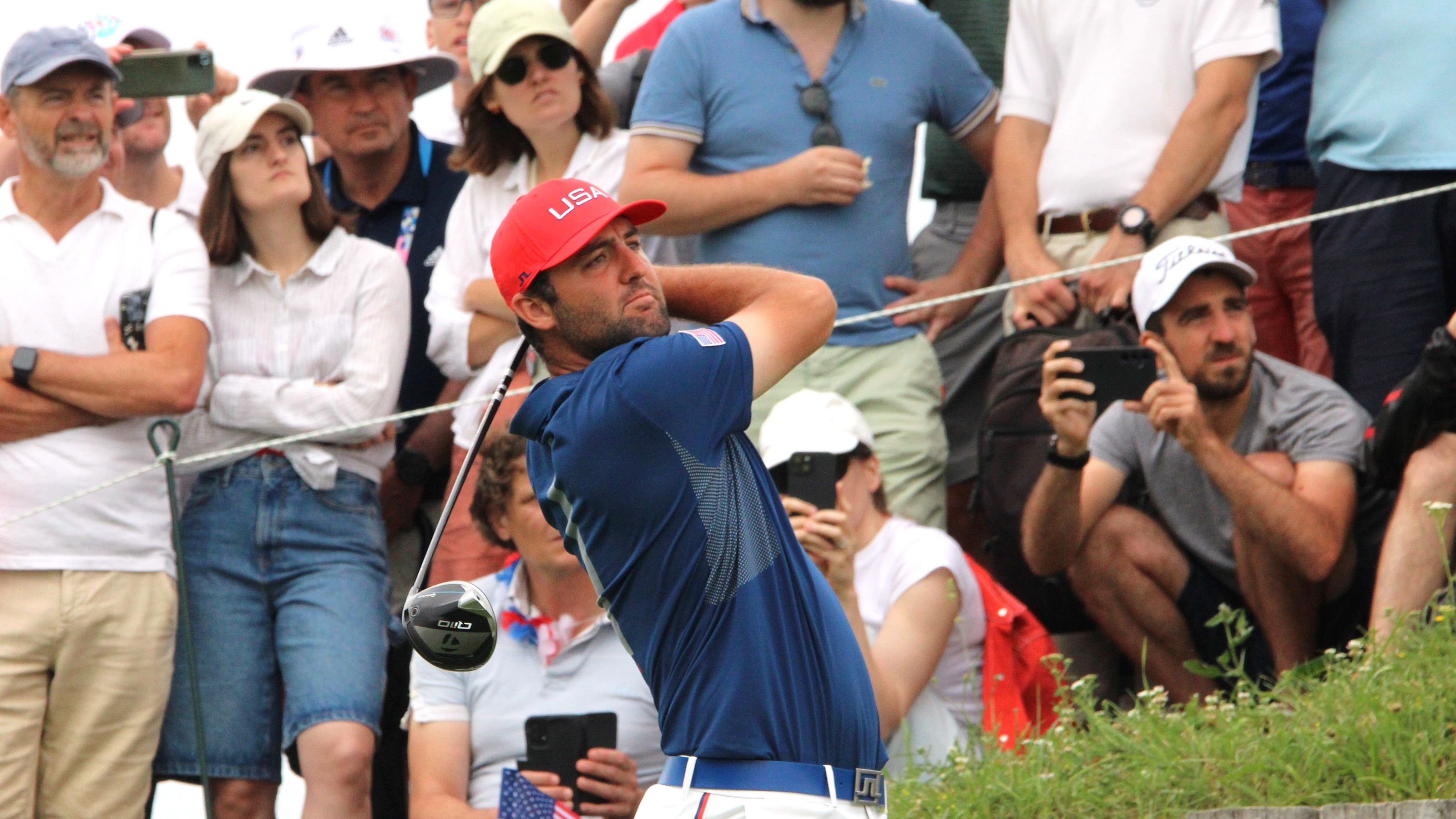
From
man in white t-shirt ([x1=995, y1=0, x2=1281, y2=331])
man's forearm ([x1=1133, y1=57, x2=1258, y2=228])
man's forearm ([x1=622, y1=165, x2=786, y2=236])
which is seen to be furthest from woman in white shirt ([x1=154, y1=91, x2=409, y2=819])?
man's forearm ([x1=1133, y1=57, x2=1258, y2=228])

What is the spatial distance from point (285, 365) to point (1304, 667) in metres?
3.27

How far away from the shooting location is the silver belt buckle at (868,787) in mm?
3602

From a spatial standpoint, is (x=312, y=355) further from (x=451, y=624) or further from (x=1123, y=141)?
(x=1123, y=141)

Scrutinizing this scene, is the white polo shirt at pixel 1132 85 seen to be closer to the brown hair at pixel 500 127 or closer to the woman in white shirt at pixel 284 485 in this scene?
the brown hair at pixel 500 127

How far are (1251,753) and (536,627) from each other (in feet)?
7.03

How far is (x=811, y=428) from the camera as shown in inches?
214

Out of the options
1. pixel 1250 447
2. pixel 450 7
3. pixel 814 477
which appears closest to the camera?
pixel 814 477

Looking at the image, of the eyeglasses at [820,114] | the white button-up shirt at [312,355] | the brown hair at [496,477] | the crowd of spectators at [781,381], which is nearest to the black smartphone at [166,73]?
the crowd of spectators at [781,381]

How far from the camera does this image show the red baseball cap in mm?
3654

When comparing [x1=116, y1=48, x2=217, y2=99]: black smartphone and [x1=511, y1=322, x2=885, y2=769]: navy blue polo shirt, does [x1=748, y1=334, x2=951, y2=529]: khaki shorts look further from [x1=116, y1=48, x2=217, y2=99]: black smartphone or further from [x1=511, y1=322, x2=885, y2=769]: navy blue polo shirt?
[x1=116, y1=48, x2=217, y2=99]: black smartphone

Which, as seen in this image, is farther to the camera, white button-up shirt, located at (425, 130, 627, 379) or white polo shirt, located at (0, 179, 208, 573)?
white button-up shirt, located at (425, 130, 627, 379)

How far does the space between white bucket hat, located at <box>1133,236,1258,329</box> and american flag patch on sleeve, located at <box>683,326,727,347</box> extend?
89.5 inches

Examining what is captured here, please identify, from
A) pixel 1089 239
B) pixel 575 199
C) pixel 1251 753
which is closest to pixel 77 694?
pixel 575 199

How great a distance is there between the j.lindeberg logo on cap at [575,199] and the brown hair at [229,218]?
267 centimetres
